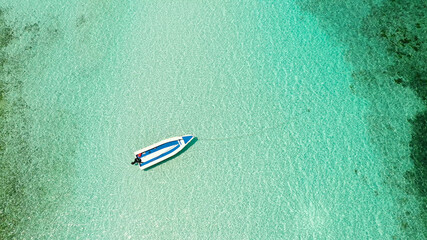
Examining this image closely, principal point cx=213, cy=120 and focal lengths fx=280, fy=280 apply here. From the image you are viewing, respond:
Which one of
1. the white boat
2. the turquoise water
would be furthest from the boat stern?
the turquoise water

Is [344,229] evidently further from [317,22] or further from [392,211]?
[317,22]

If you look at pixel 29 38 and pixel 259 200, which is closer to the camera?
pixel 259 200

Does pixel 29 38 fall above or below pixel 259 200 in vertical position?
above

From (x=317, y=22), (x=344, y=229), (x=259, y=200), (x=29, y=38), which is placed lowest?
(x=344, y=229)

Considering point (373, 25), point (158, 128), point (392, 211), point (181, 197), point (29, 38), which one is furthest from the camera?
point (29, 38)

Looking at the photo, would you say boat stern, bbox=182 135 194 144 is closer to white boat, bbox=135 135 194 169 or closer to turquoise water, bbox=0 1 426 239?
white boat, bbox=135 135 194 169

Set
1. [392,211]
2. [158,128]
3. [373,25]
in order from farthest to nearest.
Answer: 1. [373,25]
2. [158,128]
3. [392,211]

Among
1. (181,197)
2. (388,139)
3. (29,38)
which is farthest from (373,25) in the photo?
(29,38)
